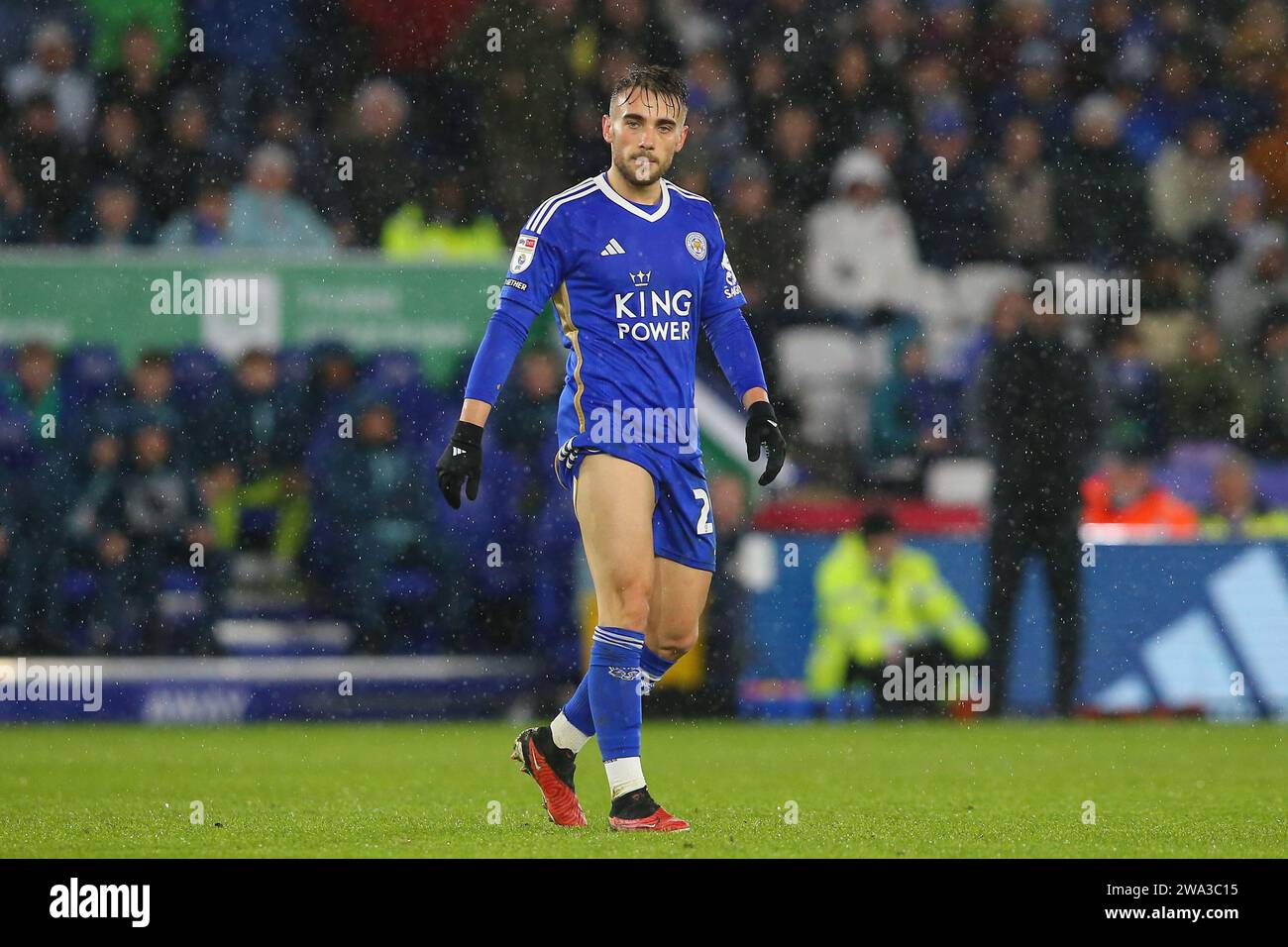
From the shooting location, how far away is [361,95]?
12.4 metres

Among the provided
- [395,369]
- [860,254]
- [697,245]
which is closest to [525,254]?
[697,245]

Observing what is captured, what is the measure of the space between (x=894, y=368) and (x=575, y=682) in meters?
2.75

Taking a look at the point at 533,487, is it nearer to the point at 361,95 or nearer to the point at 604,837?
the point at 361,95

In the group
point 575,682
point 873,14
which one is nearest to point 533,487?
point 575,682

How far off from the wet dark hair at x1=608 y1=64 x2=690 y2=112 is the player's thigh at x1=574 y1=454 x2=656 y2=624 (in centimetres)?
103

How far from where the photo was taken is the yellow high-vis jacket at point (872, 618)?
10.4 metres

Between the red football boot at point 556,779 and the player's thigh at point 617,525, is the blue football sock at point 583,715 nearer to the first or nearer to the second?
the red football boot at point 556,779

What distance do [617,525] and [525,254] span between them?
82 cm

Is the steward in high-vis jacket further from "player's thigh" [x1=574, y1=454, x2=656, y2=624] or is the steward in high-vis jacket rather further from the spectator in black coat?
"player's thigh" [x1=574, y1=454, x2=656, y2=624]

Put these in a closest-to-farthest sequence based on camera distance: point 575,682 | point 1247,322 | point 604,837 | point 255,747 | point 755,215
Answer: point 604,837 → point 255,747 → point 575,682 → point 755,215 → point 1247,322

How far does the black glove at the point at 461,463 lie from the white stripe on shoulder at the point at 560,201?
2.02ft

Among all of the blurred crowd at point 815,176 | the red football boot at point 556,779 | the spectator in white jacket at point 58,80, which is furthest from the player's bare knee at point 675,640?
the spectator in white jacket at point 58,80

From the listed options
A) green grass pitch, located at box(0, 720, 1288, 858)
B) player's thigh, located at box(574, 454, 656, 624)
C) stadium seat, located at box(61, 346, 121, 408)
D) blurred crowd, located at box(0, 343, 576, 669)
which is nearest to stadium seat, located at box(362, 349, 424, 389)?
blurred crowd, located at box(0, 343, 576, 669)

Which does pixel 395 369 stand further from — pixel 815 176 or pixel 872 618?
pixel 815 176
